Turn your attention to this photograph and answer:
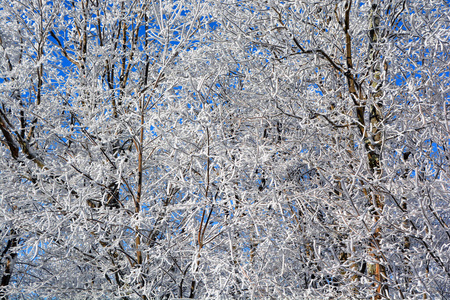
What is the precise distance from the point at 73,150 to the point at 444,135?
464cm

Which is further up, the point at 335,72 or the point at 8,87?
the point at 335,72

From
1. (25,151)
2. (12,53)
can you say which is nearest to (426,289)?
(25,151)

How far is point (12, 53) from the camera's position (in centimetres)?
511

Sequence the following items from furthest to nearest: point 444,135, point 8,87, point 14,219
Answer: point 8,87 → point 14,219 → point 444,135

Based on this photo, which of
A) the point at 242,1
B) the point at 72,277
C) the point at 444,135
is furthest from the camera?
the point at 72,277

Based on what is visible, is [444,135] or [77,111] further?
[77,111]

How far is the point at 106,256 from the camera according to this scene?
4254 mm

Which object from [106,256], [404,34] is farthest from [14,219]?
[404,34]

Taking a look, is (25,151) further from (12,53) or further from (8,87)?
(12,53)

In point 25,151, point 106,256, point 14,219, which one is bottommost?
point 106,256

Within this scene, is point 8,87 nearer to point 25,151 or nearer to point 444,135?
point 25,151

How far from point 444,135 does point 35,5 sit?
17.4 feet

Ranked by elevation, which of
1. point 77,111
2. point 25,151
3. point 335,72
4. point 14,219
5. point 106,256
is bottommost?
point 106,256

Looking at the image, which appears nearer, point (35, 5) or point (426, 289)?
point (426, 289)
